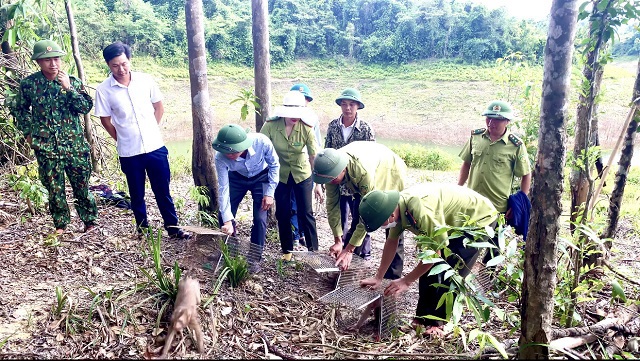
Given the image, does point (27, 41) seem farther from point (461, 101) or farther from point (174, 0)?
point (174, 0)

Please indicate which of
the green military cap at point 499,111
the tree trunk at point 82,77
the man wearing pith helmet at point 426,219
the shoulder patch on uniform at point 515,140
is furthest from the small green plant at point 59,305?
the shoulder patch on uniform at point 515,140

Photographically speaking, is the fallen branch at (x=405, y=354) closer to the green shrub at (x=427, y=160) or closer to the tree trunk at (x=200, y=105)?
the tree trunk at (x=200, y=105)

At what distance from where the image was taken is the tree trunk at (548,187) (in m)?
2.07

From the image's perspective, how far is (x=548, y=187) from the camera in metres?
2.19

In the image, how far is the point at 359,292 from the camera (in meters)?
3.08

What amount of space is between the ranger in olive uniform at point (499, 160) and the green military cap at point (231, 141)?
6.43 ft

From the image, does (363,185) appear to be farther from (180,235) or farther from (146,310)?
(180,235)

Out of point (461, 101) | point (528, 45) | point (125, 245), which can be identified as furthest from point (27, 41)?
point (528, 45)

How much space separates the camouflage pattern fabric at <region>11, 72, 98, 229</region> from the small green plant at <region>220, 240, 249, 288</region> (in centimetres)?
158

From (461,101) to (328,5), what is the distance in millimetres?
13289

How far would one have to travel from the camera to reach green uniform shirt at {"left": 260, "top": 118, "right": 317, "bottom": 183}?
161 inches

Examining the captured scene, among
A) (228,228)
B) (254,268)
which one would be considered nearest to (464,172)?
(254,268)

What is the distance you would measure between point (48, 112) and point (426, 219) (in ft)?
10.5

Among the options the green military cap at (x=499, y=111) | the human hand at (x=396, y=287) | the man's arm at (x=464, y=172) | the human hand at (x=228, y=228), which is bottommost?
the human hand at (x=396, y=287)
